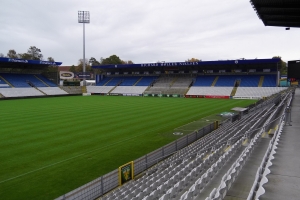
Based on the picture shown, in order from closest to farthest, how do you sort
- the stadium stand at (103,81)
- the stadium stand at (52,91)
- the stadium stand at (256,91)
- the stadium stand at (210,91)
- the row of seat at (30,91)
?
1. the stadium stand at (256,91)
2. the row of seat at (30,91)
3. the stadium stand at (210,91)
4. the stadium stand at (52,91)
5. the stadium stand at (103,81)

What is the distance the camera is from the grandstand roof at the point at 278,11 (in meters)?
18.1

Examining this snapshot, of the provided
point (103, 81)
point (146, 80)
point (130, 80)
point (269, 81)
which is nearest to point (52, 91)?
point (103, 81)

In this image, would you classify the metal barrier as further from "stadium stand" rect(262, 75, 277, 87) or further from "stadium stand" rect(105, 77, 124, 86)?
"stadium stand" rect(105, 77, 124, 86)

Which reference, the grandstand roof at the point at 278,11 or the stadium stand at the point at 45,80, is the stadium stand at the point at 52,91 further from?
the grandstand roof at the point at 278,11

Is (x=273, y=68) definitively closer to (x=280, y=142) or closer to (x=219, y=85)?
(x=219, y=85)

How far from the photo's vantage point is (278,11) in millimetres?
20234

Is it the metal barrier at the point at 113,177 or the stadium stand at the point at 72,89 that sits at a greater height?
the stadium stand at the point at 72,89

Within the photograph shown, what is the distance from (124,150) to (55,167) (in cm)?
398

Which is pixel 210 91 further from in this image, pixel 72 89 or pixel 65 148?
pixel 65 148

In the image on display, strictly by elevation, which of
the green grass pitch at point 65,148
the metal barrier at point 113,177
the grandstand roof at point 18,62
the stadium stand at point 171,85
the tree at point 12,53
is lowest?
the green grass pitch at point 65,148

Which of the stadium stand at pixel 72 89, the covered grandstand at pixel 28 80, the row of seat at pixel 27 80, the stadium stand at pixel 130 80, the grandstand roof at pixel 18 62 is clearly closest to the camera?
the grandstand roof at pixel 18 62

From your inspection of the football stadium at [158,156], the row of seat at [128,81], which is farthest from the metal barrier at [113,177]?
the row of seat at [128,81]

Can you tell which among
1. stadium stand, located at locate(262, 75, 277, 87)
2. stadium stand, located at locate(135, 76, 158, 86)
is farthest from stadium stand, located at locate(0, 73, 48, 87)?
stadium stand, located at locate(262, 75, 277, 87)

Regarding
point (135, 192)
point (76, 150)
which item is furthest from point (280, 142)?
point (76, 150)
